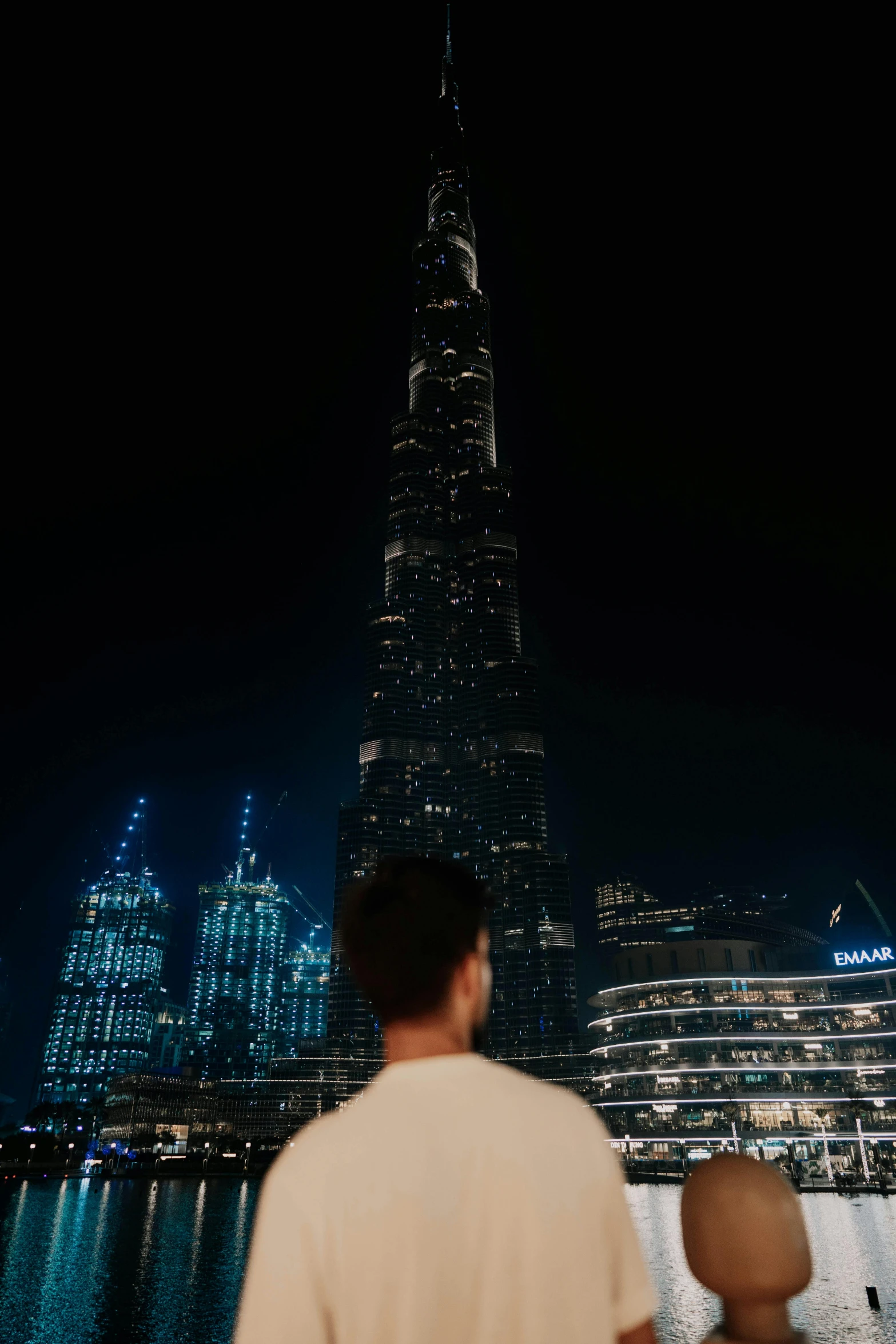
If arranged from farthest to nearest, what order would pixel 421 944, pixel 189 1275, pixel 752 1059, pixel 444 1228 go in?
pixel 752 1059 < pixel 189 1275 < pixel 421 944 < pixel 444 1228

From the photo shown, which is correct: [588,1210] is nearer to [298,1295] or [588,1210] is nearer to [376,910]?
[298,1295]

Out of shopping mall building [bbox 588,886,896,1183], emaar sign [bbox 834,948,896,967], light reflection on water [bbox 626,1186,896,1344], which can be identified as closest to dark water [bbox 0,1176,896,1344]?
light reflection on water [bbox 626,1186,896,1344]

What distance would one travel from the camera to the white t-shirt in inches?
66.6

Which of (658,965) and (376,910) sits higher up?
(658,965)

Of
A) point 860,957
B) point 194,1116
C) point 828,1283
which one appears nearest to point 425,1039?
point 828,1283

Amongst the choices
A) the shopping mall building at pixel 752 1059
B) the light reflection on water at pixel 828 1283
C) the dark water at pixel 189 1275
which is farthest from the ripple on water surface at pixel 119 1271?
the shopping mall building at pixel 752 1059

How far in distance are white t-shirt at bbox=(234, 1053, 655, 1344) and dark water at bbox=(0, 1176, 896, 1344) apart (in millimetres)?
18020

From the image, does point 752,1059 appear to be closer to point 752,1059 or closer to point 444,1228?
point 752,1059

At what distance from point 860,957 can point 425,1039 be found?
119905 mm

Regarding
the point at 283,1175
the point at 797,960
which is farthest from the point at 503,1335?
the point at 797,960

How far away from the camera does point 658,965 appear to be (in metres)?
116

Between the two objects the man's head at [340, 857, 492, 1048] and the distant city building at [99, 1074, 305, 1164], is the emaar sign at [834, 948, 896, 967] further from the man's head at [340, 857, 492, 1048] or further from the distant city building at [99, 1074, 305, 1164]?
the man's head at [340, 857, 492, 1048]

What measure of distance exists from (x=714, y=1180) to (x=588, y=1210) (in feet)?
1.30

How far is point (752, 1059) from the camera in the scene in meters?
101
